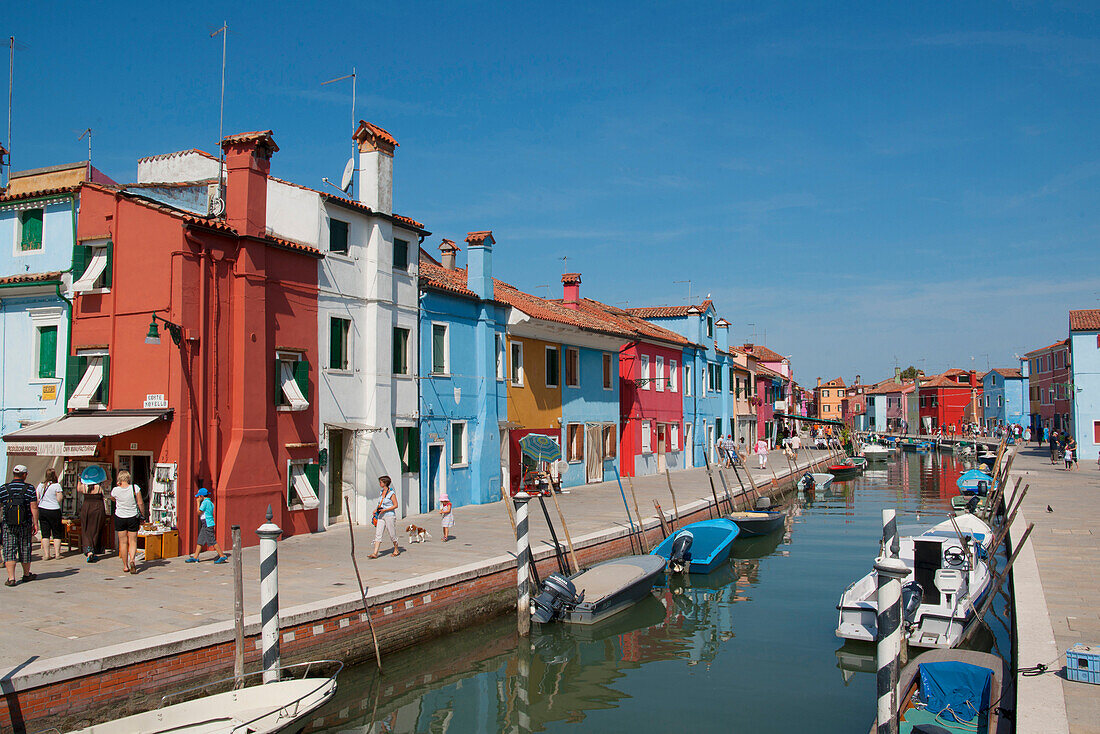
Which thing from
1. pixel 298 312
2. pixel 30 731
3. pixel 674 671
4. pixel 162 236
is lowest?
pixel 674 671

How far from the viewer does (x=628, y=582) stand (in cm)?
1595

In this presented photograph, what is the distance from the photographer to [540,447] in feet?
79.7

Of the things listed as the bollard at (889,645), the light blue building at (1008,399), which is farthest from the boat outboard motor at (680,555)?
the light blue building at (1008,399)

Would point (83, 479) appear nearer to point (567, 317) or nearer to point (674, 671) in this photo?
point (674, 671)

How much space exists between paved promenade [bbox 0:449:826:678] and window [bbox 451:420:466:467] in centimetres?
285

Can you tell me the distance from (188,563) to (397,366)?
7.93 metres

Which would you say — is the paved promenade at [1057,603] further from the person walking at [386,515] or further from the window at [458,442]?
the window at [458,442]

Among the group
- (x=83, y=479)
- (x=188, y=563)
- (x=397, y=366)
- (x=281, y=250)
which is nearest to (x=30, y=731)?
(x=188, y=563)

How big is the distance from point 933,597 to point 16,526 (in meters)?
14.8

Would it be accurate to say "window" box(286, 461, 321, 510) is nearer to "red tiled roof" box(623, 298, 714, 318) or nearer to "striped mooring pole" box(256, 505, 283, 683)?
"striped mooring pole" box(256, 505, 283, 683)

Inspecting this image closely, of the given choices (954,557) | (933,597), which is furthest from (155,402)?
(954,557)

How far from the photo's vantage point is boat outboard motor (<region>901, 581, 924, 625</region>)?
12.8 m

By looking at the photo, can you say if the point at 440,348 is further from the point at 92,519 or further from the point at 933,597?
the point at 933,597

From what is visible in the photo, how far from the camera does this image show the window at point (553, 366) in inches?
1124
